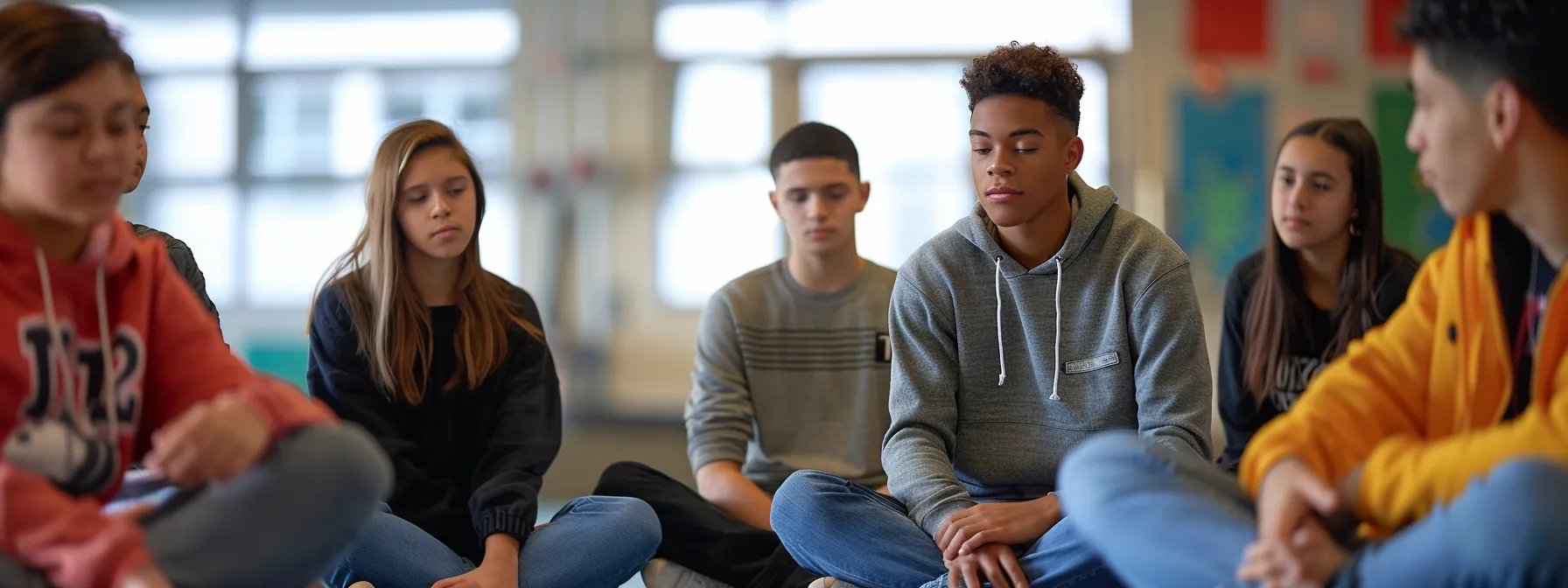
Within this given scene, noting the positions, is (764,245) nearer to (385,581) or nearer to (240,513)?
(385,581)

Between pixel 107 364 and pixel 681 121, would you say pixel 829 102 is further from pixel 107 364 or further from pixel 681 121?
pixel 107 364

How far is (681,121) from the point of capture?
4.27m

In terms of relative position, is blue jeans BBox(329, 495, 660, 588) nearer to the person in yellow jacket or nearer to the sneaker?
the sneaker

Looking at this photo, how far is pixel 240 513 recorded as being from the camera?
1.22 meters

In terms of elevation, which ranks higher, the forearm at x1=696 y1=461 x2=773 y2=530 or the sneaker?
the forearm at x1=696 y1=461 x2=773 y2=530

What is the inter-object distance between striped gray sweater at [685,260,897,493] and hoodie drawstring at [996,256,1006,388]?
526 mm

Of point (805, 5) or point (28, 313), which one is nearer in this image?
point (28, 313)

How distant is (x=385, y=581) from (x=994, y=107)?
113cm

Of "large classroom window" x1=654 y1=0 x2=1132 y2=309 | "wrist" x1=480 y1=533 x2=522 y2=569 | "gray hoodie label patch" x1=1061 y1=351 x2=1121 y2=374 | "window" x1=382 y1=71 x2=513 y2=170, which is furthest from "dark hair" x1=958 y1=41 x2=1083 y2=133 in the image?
"window" x1=382 y1=71 x2=513 y2=170

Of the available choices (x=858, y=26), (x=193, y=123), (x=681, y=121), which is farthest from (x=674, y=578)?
(x=193, y=123)

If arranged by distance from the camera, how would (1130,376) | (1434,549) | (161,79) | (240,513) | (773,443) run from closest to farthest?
(1434,549) < (240,513) < (1130,376) < (773,443) < (161,79)

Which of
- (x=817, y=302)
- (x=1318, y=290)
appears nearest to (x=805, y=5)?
(x=817, y=302)

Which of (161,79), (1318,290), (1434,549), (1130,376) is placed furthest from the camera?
(161,79)

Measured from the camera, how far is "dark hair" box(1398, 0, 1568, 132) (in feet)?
3.94
